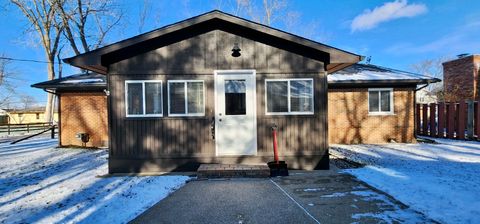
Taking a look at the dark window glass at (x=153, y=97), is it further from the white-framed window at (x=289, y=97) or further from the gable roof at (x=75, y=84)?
the gable roof at (x=75, y=84)

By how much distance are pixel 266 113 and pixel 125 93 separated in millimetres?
3526

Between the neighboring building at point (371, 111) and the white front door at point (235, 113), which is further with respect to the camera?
the neighboring building at point (371, 111)

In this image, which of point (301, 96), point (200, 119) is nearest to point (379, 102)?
point (301, 96)

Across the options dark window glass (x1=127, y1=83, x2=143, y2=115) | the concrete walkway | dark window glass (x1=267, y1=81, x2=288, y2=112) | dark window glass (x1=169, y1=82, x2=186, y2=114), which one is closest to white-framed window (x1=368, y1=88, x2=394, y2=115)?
dark window glass (x1=267, y1=81, x2=288, y2=112)

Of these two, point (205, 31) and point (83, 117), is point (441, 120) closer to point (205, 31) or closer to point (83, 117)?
point (205, 31)

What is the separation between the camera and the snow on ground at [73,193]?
421 centimetres

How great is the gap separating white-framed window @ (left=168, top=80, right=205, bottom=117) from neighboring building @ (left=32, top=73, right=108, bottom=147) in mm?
6075

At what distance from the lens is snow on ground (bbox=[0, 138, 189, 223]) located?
13.8ft

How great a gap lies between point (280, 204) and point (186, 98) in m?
3.73

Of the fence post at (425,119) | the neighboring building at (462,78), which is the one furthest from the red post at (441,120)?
the neighboring building at (462,78)

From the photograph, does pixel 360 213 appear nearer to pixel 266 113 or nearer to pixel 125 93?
pixel 266 113

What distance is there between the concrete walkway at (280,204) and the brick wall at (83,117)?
26.5ft

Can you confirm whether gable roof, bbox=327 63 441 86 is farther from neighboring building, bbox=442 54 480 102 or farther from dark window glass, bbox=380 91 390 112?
neighboring building, bbox=442 54 480 102

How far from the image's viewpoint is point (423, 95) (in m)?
36.8
